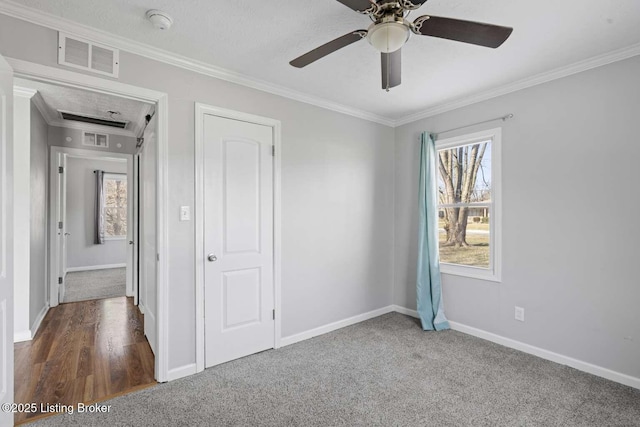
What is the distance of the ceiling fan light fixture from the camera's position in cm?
156

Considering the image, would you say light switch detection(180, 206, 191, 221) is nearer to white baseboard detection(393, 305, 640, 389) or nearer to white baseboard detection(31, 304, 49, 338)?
white baseboard detection(31, 304, 49, 338)

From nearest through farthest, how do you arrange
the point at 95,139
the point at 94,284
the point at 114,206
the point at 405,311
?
the point at 405,311
the point at 95,139
the point at 94,284
the point at 114,206

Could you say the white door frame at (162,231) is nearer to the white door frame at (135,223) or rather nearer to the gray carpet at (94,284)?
the white door frame at (135,223)

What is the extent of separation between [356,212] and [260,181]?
132 cm

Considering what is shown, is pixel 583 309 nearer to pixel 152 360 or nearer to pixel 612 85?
pixel 612 85

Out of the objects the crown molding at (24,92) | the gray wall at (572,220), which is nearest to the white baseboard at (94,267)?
the crown molding at (24,92)

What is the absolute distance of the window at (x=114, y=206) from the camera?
711 centimetres

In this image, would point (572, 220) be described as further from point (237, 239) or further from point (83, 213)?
point (83, 213)

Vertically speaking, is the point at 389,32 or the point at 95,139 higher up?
the point at 95,139

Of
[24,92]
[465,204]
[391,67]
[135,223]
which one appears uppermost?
[24,92]

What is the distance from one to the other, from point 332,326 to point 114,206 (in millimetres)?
6271

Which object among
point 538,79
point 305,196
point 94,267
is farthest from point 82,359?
point 94,267

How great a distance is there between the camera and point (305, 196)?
330 centimetres

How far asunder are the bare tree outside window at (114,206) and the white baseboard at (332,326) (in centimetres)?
601
